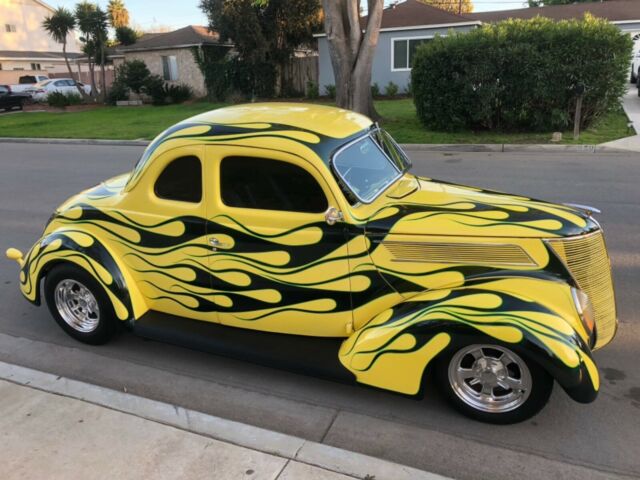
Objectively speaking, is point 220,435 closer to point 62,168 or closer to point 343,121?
point 343,121

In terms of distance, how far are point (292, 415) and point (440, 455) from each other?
0.93 metres

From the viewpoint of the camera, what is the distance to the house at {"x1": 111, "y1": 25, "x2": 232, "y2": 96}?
31.3m

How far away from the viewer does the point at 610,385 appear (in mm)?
3479

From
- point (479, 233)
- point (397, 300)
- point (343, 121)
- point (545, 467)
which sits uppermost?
point (343, 121)

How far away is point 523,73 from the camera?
1299 cm

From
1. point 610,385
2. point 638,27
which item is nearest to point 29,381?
point 610,385

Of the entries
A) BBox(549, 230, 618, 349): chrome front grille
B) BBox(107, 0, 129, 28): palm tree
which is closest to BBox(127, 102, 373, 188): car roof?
BBox(549, 230, 618, 349): chrome front grille

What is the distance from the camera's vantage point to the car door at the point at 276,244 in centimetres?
338

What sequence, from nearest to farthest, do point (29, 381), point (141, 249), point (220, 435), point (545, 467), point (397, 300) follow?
point (545, 467)
point (220, 435)
point (397, 300)
point (29, 381)
point (141, 249)

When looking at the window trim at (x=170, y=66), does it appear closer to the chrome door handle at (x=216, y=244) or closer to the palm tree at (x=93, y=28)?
the palm tree at (x=93, y=28)

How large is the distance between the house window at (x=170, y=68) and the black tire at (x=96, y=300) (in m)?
30.8

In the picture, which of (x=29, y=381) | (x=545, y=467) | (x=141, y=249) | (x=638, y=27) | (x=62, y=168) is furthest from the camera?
(x=638, y=27)

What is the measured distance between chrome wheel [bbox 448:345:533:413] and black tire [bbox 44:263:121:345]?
2623mm

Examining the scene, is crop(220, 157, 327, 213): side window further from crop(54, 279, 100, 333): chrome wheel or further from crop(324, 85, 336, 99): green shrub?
crop(324, 85, 336, 99): green shrub
